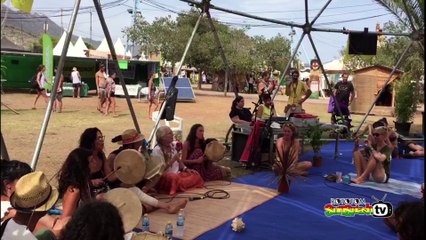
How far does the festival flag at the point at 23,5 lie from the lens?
266cm

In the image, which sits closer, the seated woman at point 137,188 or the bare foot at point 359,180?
the seated woman at point 137,188

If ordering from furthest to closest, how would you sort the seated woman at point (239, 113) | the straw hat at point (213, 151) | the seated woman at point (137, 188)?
the seated woman at point (239, 113) < the straw hat at point (213, 151) < the seated woman at point (137, 188)

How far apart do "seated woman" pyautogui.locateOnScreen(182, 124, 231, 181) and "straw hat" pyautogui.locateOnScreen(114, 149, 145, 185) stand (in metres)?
1.63

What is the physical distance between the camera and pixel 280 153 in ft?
20.1

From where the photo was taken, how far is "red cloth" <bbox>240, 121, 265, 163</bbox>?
722cm

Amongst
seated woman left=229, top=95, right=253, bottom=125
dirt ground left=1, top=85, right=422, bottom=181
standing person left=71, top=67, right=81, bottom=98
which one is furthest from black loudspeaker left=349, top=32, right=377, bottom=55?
standing person left=71, top=67, right=81, bottom=98

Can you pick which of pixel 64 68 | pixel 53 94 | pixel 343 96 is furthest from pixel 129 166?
pixel 64 68

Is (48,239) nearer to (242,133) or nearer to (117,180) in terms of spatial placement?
(117,180)

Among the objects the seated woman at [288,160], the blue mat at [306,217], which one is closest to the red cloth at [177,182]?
the blue mat at [306,217]

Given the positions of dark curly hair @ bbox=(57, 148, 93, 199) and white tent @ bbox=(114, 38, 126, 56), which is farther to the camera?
white tent @ bbox=(114, 38, 126, 56)

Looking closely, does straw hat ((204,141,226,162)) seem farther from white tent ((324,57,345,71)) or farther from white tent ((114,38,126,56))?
white tent ((324,57,345,71))

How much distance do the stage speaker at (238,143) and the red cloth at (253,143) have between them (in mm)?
241

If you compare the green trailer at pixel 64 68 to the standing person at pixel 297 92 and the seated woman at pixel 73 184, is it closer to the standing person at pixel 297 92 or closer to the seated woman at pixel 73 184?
the standing person at pixel 297 92

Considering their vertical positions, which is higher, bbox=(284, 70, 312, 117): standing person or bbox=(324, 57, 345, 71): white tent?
bbox=(324, 57, 345, 71): white tent
